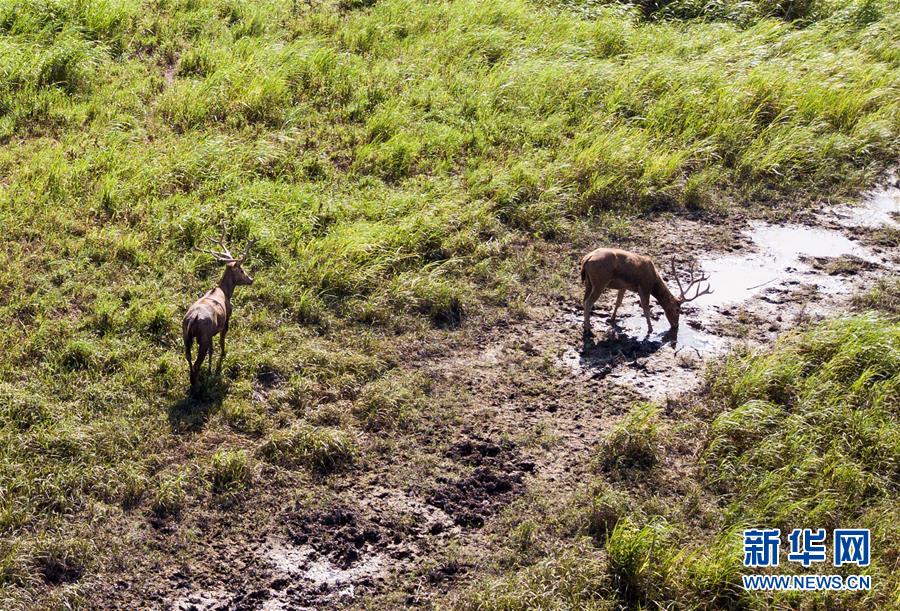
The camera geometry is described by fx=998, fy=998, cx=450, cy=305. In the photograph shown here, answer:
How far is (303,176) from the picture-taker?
42.4 feet

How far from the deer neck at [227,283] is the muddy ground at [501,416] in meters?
1.92

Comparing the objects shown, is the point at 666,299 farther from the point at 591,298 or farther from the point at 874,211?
the point at 874,211

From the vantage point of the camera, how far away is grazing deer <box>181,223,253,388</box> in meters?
9.15

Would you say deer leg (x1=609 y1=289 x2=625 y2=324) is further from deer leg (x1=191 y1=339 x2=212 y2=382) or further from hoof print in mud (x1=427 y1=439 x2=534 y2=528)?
deer leg (x1=191 y1=339 x2=212 y2=382)

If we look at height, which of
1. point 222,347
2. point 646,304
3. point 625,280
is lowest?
point 646,304

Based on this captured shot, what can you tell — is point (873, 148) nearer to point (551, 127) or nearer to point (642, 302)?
point (551, 127)

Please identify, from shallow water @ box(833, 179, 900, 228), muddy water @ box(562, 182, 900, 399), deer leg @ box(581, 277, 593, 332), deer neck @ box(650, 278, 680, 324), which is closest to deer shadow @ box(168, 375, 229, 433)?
muddy water @ box(562, 182, 900, 399)

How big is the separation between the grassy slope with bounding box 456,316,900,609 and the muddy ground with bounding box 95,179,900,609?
0.41m

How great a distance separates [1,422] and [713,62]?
1212 centimetres

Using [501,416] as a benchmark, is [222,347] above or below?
above

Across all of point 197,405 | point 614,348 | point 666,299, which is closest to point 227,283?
point 197,405

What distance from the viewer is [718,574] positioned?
25.5ft

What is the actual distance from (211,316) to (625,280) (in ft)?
14.6

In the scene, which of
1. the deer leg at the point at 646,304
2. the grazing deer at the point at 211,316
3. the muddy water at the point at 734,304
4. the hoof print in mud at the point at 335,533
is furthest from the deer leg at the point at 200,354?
the deer leg at the point at 646,304
